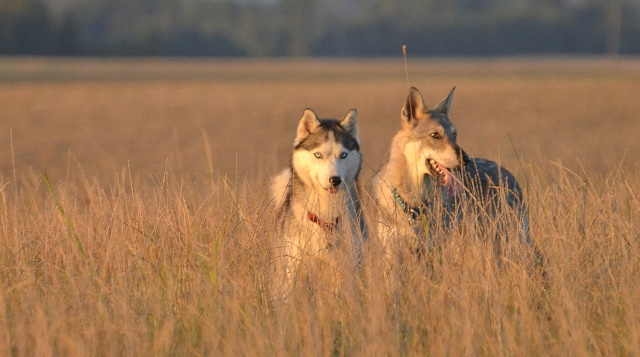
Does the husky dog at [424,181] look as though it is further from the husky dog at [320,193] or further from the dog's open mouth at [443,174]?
the husky dog at [320,193]

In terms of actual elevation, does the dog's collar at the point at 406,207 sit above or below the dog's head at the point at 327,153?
below

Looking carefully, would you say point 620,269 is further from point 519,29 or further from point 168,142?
point 519,29

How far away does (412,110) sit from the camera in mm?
7969

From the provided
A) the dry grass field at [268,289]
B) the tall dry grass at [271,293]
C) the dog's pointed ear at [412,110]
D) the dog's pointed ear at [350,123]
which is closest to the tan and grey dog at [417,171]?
the dog's pointed ear at [412,110]

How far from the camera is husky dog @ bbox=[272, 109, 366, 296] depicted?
262 inches

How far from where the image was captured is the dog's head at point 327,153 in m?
6.85

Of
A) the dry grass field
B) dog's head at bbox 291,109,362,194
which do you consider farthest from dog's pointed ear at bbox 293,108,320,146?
the dry grass field

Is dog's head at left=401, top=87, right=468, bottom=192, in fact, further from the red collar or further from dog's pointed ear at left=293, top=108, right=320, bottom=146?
the red collar

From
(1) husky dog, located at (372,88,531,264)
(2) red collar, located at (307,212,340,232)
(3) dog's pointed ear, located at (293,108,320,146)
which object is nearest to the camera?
(2) red collar, located at (307,212,340,232)

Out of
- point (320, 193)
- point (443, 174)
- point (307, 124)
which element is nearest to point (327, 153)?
point (320, 193)

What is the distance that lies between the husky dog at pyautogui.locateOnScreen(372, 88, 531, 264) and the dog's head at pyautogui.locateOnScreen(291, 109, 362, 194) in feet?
1.15

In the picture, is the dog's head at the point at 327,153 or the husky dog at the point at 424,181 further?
the husky dog at the point at 424,181

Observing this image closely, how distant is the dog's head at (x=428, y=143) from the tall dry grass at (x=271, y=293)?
67cm

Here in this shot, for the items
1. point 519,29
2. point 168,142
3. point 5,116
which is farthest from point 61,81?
point 519,29
